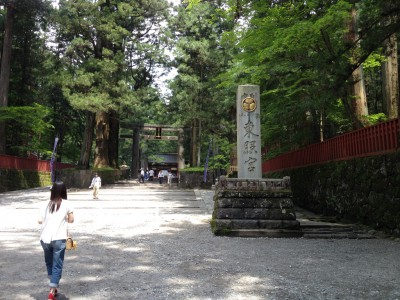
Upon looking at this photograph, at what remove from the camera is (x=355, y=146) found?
9.87m

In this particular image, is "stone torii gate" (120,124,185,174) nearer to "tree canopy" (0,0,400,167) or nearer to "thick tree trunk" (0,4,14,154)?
"tree canopy" (0,0,400,167)

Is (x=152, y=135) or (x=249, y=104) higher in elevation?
(x=152, y=135)

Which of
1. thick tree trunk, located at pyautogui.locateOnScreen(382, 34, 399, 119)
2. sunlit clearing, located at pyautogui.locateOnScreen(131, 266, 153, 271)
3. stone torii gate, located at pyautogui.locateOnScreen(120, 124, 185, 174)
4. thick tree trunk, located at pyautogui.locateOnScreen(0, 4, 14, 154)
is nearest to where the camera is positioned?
sunlit clearing, located at pyautogui.locateOnScreen(131, 266, 153, 271)

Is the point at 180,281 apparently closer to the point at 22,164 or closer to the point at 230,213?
the point at 230,213

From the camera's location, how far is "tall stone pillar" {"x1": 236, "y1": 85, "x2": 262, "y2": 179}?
9578 millimetres

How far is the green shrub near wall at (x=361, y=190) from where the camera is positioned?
8.03 meters

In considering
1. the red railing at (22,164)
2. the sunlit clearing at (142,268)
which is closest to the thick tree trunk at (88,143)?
the red railing at (22,164)

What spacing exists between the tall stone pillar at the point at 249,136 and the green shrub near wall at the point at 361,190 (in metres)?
2.61

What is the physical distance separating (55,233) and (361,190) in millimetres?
7982

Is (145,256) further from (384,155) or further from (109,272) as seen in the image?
(384,155)

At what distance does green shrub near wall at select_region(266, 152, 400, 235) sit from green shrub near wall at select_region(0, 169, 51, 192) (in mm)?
15954

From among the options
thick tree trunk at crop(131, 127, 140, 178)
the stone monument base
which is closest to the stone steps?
the stone monument base

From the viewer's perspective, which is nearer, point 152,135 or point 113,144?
point 113,144

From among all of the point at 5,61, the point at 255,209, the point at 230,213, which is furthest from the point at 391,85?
the point at 5,61
